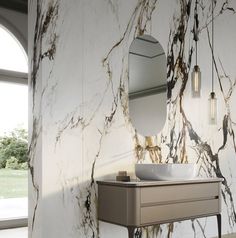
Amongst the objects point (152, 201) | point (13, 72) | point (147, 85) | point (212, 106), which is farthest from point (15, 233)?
point (212, 106)

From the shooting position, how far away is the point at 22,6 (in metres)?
4.45

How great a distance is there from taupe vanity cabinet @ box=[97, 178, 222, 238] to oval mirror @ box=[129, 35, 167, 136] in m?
0.66

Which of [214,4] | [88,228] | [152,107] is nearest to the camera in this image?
[88,228]

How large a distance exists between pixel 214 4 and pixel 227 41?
1.45ft

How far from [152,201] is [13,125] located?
8.02 feet

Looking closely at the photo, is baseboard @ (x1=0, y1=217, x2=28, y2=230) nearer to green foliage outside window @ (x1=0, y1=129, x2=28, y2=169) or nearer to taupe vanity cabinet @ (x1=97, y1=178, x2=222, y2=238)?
green foliage outside window @ (x1=0, y1=129, x2=28, y2=169)

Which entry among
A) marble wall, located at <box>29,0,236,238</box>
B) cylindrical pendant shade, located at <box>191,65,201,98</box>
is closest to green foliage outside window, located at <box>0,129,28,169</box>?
marble wall, located at <box>29,0,236,238</box>

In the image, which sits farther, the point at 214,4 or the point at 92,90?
the point at 214,4

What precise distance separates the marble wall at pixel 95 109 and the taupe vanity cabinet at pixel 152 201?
0.21m

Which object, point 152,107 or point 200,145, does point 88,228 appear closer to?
point 152,107

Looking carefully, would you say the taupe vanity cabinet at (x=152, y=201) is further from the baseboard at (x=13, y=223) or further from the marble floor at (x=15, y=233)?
the baseboard at (x=13, y=223)

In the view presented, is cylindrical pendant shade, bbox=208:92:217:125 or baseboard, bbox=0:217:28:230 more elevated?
cylindrical pendant shade, bbox=208:92:217:125

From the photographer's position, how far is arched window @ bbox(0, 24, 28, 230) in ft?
14.7

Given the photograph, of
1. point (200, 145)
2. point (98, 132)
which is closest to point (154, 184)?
point (98, 132)
